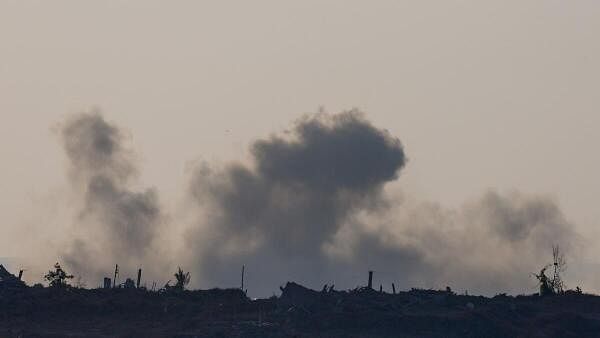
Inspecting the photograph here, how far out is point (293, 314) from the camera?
265 feet

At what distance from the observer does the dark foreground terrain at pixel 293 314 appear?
7925 cm

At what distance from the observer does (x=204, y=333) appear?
7862 cm

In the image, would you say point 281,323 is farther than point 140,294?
No

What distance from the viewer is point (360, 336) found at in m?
78.6

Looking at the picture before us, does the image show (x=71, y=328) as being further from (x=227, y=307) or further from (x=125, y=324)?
(x=227, y=307)

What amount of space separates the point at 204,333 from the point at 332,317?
874cm

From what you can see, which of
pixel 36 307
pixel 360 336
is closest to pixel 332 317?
pixel 360 336

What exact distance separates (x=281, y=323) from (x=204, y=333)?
5204 mm

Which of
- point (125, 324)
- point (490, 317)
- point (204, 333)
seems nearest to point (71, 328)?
point (125, 324)

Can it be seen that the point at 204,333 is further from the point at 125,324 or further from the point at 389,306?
the point at 389,306

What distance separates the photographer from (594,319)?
81938 millimetres

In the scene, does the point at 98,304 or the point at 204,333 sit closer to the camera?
the point at 204,333

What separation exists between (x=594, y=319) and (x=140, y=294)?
32878 mm

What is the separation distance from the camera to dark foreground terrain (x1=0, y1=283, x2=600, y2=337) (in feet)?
260
